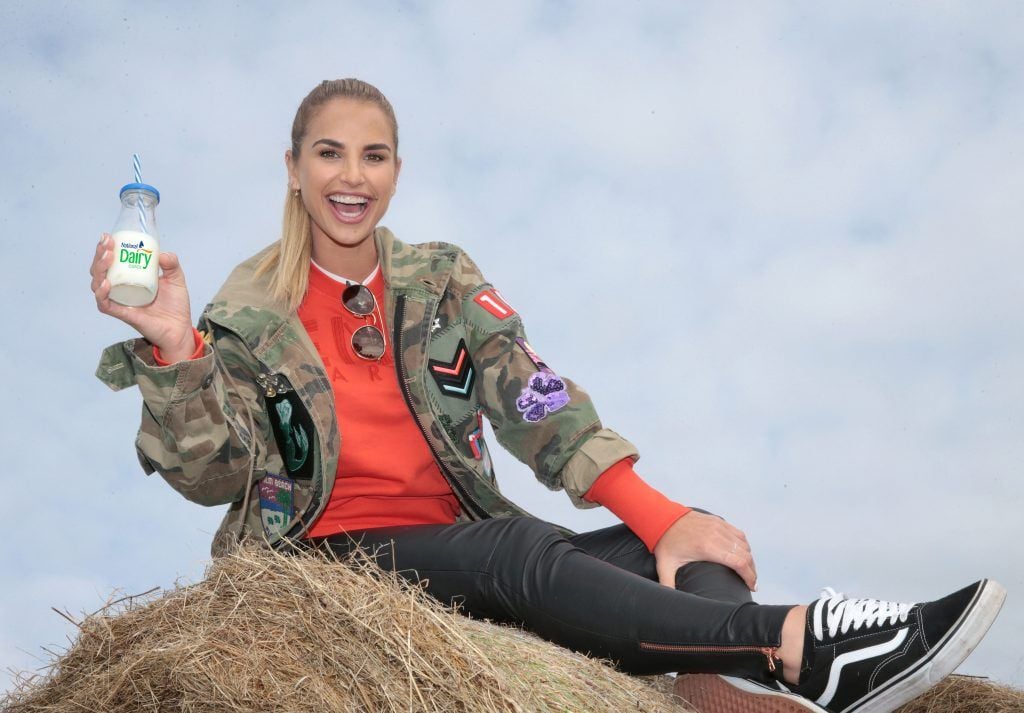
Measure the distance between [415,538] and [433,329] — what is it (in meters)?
1.01

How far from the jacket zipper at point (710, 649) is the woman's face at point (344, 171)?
2097 millimetres

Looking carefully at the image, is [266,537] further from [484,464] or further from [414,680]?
[414,680]

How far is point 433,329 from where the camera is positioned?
14.6 ft

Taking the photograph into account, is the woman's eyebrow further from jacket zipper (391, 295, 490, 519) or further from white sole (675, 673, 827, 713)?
white sole (675, 673, 827, 713)

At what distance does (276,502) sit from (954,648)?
257 cm

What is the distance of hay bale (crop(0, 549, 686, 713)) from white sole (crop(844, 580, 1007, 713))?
725mm

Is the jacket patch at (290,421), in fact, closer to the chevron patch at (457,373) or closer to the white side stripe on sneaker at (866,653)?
the chevron patch at (457,373)

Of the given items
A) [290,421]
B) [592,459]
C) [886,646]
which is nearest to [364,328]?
[290,421]

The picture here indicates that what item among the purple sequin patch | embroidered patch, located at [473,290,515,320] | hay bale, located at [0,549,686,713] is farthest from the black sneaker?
embroidered patch, located at [473,290,515,320]

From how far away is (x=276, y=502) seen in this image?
4250mm

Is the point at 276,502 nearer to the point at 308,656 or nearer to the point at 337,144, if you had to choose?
the point at 308,656

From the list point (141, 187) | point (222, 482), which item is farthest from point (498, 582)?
point (141, 187)

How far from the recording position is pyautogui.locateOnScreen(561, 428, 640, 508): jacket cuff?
13.7 feet

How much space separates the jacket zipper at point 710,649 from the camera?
3.20m
